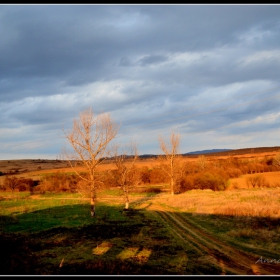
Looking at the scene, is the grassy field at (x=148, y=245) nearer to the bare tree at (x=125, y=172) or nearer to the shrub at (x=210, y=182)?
the bare tree at (x=125, y=172)

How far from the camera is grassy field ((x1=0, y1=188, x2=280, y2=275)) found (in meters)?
12.2

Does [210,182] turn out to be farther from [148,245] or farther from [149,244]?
[148,245]

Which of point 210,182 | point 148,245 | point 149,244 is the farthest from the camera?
point 210,182

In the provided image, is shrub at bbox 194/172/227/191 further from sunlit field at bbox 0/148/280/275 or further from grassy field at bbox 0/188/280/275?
grassy field at bbox 0/188/280/275

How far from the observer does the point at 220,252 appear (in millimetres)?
14852

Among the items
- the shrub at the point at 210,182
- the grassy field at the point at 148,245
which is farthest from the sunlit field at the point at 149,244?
the shrub at the point at 210,182

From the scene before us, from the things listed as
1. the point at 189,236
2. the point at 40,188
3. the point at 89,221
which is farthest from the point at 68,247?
the point at 40,188

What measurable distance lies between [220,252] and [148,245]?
166 inches

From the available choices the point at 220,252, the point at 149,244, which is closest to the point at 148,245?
the point at 149,244

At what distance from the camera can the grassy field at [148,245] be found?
1218 centimetres

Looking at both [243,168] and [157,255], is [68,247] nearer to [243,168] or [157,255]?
[157,255]

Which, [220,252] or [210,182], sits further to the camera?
[210,182]

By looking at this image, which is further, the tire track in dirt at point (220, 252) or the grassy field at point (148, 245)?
the grassy field at point (148, 245)

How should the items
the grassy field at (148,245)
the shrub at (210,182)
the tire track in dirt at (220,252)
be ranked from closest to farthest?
the tire track in dirt at (220,252) → the grassy field at (148,245) → the shrub at (210,182)
